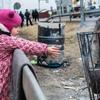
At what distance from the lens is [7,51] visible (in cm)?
375

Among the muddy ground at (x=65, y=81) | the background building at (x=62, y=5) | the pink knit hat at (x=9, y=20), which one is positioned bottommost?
the muddy ground at (x=65, y=81)

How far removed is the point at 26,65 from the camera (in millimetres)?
2865

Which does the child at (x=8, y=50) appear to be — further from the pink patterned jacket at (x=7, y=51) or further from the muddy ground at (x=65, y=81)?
the muddy ground at (x=65, y=81)

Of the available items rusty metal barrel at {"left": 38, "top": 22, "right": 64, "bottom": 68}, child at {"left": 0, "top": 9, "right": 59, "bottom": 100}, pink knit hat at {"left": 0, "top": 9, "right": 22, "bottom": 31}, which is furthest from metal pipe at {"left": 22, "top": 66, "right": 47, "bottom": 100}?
rusty metal barrel at {"left": 38, "top": 22, "right": 64, "bottom": 68}

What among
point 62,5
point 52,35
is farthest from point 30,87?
point 62,5

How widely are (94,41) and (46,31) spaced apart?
280 inches

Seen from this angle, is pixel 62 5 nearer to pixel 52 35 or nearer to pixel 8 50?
pixel 52 35

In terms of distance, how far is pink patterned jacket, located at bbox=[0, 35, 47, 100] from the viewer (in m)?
3.69

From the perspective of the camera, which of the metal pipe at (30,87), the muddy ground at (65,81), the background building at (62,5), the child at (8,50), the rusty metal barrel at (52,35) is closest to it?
the metal pipe at (30,87)

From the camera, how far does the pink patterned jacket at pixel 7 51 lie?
369 centimetres

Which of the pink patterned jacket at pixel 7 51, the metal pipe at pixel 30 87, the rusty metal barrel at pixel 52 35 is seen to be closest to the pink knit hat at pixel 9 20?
the pink patterned jacket at pixel 7 51

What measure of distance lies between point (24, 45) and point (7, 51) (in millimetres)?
153

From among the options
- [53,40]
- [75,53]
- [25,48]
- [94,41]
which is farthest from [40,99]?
[75,53]

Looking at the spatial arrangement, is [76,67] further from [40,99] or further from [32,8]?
[32,8]
